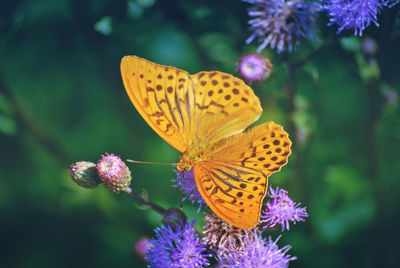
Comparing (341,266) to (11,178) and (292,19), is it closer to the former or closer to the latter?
(292,19)

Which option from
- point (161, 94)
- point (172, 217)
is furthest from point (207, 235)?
point (161, 94)

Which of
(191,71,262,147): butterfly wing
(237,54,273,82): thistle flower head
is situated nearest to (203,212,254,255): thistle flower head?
(191,71,262,147): butterfly wing

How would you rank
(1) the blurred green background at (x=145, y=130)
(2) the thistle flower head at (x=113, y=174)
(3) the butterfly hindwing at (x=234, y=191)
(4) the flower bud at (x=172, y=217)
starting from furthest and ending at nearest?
(1) the blurred green background at (x=145, y=130)
(4) the flower bud at (x=172, y=217)
(2) the thistle flower head at (x=113, y=174)
(3) the butterfly hindwing at (x=234, y=191)

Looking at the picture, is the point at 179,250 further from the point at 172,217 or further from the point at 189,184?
the point at 189,184

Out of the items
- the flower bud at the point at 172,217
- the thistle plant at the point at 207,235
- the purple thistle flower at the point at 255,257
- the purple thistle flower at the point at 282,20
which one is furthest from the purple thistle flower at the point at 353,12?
the flower bud at the point at 172,217

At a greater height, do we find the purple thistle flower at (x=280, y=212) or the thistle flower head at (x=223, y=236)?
the purple thistle flower at (x=280, y=212)

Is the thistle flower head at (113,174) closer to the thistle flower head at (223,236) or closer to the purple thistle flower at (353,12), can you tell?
the thistle flower head at (223,236)

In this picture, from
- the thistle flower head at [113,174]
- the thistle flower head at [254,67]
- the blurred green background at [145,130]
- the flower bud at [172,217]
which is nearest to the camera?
the thistle flower head at [113,174]
